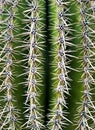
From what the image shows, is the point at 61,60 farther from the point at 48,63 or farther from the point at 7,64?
the point at 7,64

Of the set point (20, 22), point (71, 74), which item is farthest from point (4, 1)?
point (71, 74)

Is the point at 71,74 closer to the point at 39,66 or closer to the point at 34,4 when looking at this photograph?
the point at 39,66

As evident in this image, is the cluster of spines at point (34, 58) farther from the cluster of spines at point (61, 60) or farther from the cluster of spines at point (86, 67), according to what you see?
the cluster of spines at point (86, 67)

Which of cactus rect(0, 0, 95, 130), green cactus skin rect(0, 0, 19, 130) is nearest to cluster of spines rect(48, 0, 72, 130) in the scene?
cactus rect(0, 0, 95, 130)

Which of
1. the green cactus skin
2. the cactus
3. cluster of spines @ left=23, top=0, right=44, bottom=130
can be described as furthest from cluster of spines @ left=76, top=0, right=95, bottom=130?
the green cactus skin

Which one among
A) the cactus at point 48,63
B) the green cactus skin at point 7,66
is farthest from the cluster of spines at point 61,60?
the green cactus skin at point 7,66

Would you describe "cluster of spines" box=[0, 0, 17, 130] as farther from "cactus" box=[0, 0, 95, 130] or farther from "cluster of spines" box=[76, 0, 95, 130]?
"cluster of spines" box=[76, 0, 95, 130]
